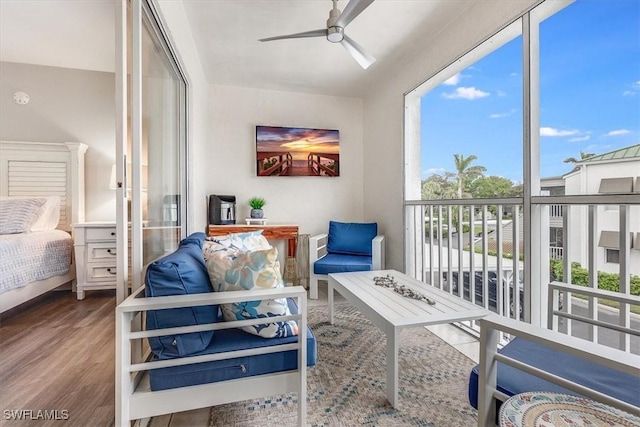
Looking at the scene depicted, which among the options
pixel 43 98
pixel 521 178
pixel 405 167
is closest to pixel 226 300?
pixel 521 178

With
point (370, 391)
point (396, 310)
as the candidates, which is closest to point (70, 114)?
point (396, 310)

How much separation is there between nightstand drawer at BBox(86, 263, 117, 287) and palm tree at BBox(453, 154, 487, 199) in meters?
3.32

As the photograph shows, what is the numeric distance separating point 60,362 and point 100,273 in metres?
1.30

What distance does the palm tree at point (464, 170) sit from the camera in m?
2.36

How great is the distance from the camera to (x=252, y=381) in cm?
117

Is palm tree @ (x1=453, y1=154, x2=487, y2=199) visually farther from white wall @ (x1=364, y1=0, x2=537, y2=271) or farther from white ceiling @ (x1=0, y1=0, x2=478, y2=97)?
white ceiling @ (x1=0, y1=0, x2=478, y2=97)

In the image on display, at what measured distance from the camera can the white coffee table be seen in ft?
4.71

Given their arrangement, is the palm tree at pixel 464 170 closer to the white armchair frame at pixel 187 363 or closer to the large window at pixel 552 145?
the large window at pixel 552 145

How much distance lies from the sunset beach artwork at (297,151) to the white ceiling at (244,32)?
2.55 feet

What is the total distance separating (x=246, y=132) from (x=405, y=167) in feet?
6.54

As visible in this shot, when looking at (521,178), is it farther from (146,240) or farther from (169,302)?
(146,240)

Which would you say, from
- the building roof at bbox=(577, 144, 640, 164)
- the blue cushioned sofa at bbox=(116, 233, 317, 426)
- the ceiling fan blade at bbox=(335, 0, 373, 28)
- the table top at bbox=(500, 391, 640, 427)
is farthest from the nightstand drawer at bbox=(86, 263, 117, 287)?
the building roof at bbox=(577, 144, 640, 164)

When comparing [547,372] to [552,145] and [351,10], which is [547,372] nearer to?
[552,145]

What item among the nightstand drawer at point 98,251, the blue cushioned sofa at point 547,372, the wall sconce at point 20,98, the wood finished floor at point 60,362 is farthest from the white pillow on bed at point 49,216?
the blue cushioned sofa at point 547,372
